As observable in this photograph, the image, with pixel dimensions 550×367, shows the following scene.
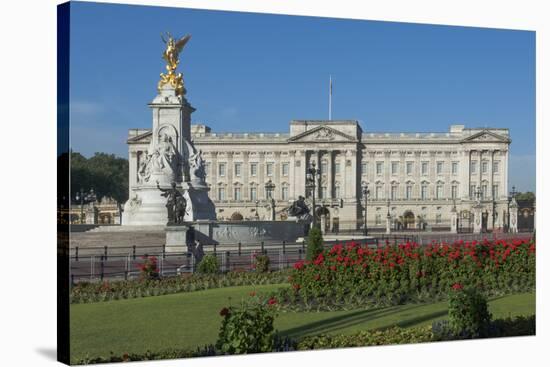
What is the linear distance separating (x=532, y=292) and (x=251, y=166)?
253 ft

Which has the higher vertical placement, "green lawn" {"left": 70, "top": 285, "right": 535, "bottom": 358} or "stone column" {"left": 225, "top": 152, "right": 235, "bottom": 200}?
"stone column" {"left": 225, "top": 152, "right": 235, "bottom": 200}

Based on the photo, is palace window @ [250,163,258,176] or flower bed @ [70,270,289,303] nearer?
flower bed @ [70,270,289,303]

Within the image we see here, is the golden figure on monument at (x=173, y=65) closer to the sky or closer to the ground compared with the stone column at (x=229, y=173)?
closer to the sky

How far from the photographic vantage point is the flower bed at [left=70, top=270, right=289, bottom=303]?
45.6 feet

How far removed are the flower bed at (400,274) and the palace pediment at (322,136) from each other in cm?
7524

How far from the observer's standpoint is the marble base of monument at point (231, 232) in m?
25.3

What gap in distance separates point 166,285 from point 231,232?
15927 millimetres

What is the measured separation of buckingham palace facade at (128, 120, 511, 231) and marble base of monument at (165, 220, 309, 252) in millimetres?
47847

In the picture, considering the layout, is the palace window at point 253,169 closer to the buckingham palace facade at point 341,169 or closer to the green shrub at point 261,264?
the buckingham palace facade at point 341,169

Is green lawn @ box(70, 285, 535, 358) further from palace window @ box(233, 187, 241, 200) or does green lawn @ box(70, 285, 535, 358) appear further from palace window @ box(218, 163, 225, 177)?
palace window @ box(218, 163, 225, 177)

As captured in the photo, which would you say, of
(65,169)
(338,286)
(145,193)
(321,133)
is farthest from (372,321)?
(321,133)

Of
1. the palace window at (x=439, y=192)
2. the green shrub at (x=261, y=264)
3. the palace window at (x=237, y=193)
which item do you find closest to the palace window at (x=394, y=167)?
the palace window at (x=439, y=192)

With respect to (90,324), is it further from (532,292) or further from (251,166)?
(251,166)

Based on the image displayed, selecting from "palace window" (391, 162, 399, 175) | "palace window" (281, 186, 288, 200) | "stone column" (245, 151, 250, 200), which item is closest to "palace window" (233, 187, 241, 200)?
"stone column" (245, 151, 250, 200)
